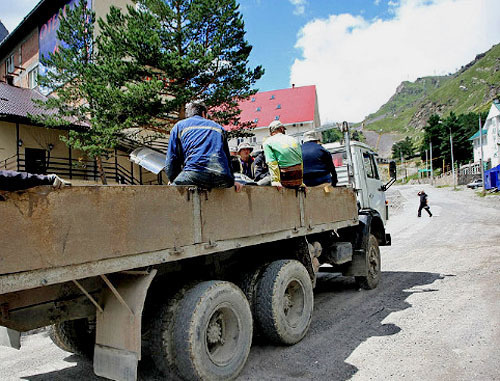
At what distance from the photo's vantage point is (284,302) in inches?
186

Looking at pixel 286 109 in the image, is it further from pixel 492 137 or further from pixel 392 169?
pixel 392 169

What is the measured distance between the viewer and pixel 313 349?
447 cm

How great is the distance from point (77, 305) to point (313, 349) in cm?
264

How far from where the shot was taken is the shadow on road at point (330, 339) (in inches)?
154

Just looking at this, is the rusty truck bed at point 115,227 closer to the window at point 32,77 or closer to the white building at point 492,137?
the window at point 32,77

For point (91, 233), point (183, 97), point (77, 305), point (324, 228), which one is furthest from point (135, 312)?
point (183, 97)

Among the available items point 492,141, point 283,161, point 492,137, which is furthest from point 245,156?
point 492,137

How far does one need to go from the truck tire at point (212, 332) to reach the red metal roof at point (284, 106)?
137ft

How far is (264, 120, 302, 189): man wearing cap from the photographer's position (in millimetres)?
5043

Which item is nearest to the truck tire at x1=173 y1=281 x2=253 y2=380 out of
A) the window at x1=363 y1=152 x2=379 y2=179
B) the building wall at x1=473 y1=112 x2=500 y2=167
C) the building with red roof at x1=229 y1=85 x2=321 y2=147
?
the window at x1=363 y1=152 x2=379 y2=179

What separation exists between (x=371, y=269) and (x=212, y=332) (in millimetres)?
4426

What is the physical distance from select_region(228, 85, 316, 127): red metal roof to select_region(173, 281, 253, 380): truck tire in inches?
1648

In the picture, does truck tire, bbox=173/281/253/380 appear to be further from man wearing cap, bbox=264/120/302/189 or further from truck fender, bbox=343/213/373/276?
truck fender, bbox=343/213/373/276

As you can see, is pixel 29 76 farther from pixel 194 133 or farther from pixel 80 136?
pixel 194 133
